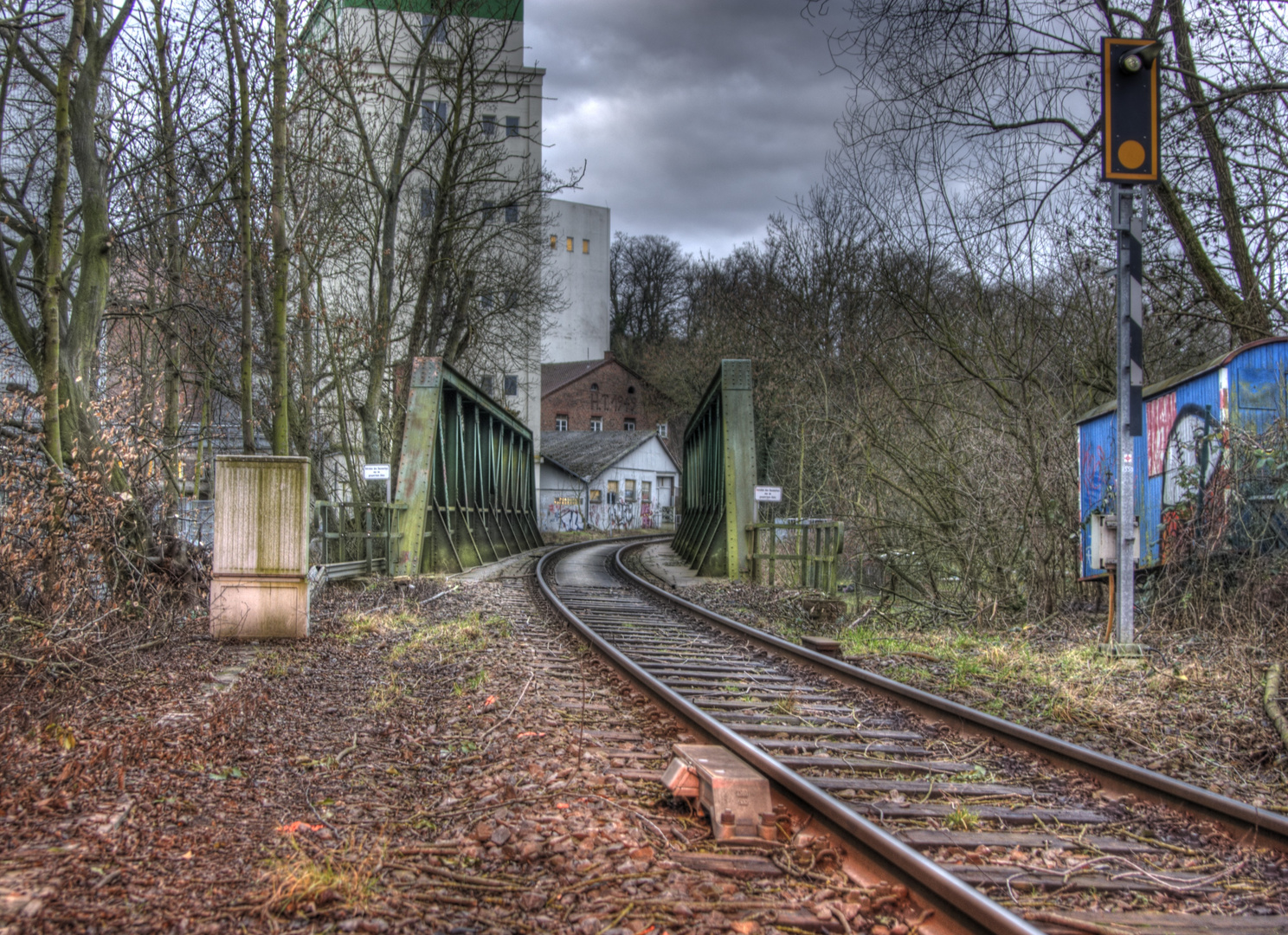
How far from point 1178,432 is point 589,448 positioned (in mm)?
42563

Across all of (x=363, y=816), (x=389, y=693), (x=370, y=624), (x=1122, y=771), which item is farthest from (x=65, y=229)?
(x=1122, y=771)

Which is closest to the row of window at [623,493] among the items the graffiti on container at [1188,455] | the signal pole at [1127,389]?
the graffiti on container at [1188,455]

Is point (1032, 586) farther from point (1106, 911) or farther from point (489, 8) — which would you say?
point (489, 8)

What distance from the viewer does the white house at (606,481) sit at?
1807 inches

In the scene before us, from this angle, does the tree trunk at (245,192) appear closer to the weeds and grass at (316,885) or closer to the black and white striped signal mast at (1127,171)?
the black and white striped signal mast at (1127,171)

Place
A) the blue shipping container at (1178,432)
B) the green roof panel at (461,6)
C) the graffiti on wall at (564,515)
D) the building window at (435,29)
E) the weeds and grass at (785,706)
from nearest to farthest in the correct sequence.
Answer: the weeds and grass at (785,706), the blue shipping container at (1178,432), the green roof panel at (461,6), the building window at (435,29), the graffiti on wall at (564,515)

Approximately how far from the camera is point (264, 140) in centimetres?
1246

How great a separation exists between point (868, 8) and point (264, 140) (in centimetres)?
788

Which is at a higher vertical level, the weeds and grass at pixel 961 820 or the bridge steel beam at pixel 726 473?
the bridge steel beam at pixel 726 473

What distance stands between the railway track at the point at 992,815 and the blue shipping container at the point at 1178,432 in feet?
11.1

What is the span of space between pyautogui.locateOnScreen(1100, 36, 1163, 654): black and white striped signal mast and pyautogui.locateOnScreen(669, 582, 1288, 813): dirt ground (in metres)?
0.57

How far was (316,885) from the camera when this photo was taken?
2.90m

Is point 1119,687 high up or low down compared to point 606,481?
down

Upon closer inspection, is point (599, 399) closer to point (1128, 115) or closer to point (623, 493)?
point (623, 493)
